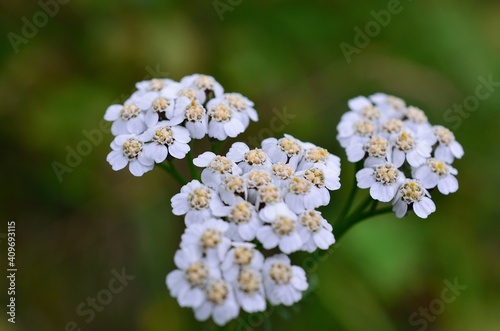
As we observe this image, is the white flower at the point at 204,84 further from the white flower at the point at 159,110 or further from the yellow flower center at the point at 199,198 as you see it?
the yellow flower center at the point at 199,198

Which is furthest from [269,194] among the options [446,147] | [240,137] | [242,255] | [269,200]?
[240,137]

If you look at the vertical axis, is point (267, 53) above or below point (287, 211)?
below

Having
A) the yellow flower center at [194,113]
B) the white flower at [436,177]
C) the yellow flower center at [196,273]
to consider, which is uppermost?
the white flower at [436,177]

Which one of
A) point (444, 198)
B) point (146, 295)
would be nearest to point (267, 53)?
point (444, 198)

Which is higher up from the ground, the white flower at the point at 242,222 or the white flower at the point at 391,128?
the white flower at the point at 391,128

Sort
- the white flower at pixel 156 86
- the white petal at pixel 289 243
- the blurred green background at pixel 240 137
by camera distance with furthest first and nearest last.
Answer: the blurred green background at pixel 240 137, the white flower at pixel 156 86, the white petal at pixel 289 243

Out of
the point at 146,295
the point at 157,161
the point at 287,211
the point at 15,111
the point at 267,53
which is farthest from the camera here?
the point at 267,53

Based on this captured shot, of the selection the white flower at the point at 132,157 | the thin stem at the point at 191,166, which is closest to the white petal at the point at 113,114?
the white flower at the point at 132,157

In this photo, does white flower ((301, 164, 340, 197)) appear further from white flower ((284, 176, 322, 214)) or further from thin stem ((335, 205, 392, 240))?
thin stem ((335, 205, 392, 240))

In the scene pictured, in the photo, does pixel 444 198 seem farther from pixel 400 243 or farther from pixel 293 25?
pixel 293 25
